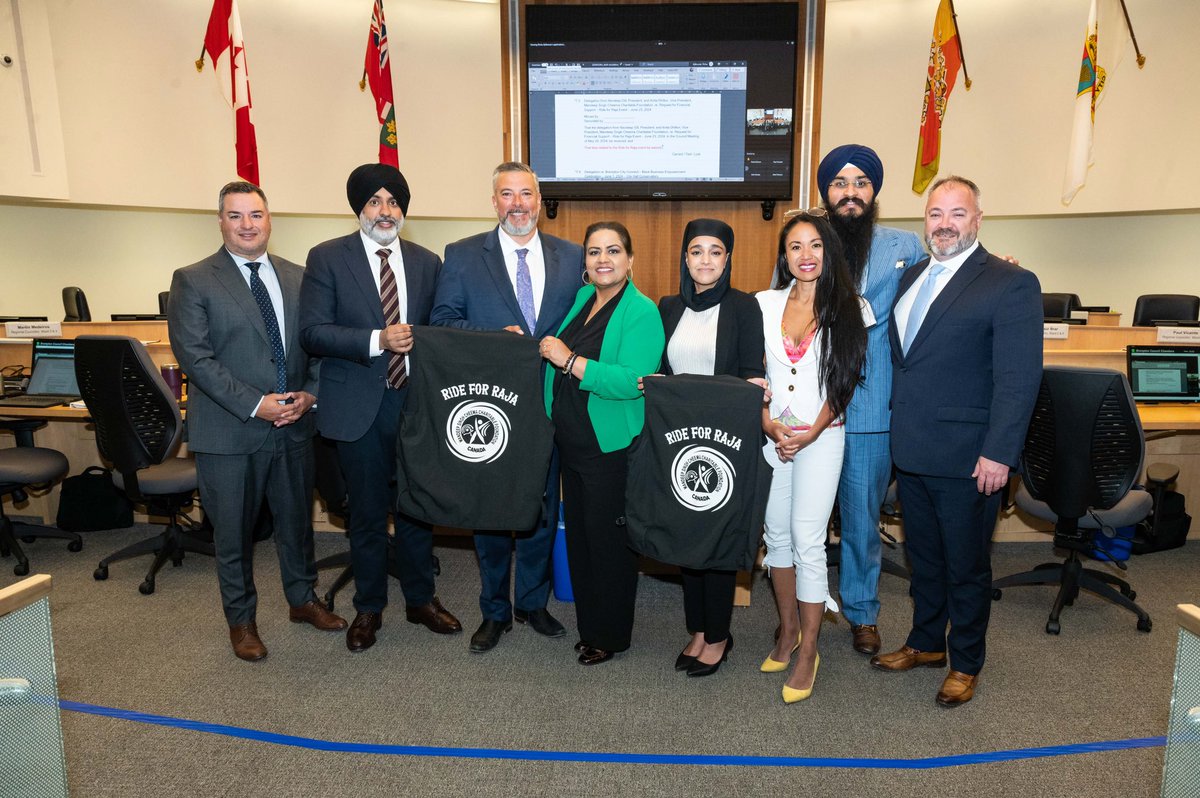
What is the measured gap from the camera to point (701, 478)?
8.11 ft

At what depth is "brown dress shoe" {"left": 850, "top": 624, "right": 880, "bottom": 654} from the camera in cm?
301

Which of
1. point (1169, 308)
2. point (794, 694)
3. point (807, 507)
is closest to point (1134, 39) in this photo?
point (1169, 308)

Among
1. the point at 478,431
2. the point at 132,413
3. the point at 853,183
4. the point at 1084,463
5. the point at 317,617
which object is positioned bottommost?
the point at 317,617

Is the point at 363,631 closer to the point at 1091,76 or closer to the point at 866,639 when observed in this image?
the point at 866,639

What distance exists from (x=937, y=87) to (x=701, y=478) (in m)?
6.06

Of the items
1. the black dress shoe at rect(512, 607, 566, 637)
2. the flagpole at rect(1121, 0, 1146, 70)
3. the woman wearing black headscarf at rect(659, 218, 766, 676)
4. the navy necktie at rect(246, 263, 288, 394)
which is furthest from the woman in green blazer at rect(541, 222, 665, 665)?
the flagpole at rect(1121, 0, 1146, 70)

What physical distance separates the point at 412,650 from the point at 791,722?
1.54 m

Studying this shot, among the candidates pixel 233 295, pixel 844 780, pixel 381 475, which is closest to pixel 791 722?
pixel 844 780

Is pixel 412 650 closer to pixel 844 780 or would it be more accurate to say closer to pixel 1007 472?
pixel 844 780

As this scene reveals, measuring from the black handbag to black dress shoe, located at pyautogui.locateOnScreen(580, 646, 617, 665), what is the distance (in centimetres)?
338

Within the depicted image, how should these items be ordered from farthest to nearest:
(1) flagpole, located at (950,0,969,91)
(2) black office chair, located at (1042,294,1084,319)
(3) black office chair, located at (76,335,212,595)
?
(1) flagpole, located at (950,0,969,91), (2) black office chair, located at (1042,294,1084,319), (3) black office chair, located at (76,335,212,595)

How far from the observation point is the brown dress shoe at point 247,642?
9.77 ft

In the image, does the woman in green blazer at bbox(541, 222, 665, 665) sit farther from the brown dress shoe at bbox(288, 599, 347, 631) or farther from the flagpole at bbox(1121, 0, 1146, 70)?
the flagpole at bbox(1121, 0, 1146, 70)

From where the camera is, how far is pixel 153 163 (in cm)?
727
